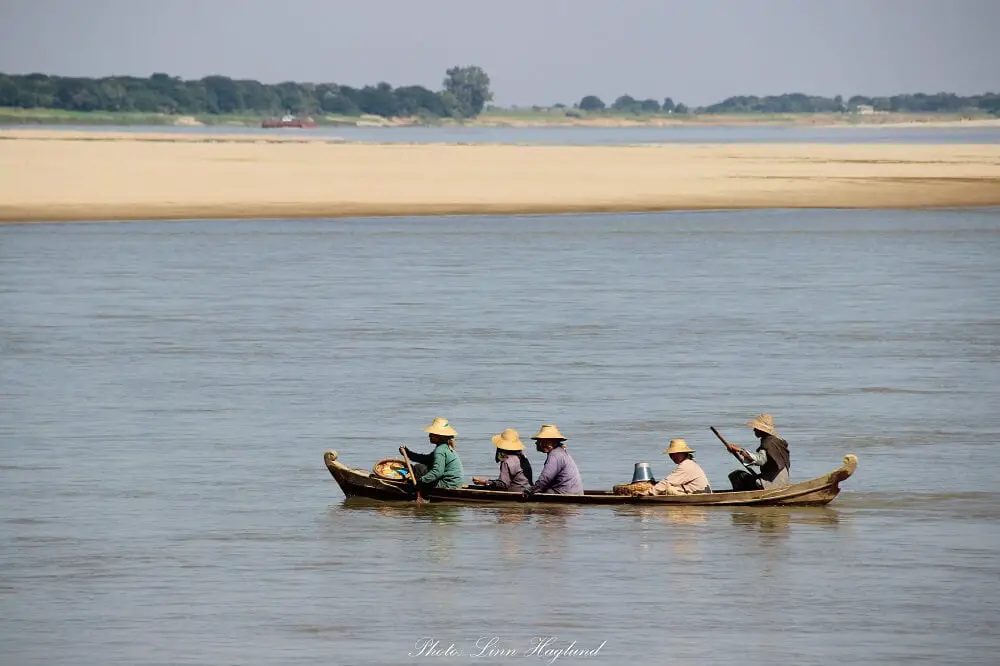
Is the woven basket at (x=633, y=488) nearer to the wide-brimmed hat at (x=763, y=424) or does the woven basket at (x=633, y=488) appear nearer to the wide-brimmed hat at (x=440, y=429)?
the wide-brimmed hat at (x=763, y=424)

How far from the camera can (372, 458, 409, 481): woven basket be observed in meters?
19.3

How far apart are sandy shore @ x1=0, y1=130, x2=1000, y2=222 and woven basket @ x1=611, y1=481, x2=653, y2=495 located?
41983 millimetres

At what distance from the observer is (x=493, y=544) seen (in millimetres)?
17672

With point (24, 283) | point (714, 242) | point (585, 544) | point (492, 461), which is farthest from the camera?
point (714, 242)

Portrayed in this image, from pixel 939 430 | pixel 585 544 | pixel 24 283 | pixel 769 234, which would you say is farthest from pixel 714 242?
pixel 585 544

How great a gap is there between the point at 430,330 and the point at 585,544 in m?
16.3

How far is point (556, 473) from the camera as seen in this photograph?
1872 cm

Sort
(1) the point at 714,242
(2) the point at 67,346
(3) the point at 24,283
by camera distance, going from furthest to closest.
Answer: (1) the point at 714,242 → (3) the point at 24,283 → (2) the point at 67,346

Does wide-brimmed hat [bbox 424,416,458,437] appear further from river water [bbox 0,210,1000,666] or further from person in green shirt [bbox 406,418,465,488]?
river water [bbox 0,210,1000,666]

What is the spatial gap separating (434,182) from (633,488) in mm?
55026

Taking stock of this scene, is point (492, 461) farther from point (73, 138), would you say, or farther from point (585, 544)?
point (73, 138)

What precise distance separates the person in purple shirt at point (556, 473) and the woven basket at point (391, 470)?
140 centimetres

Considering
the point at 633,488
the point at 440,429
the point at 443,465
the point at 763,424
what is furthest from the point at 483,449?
the point at 763,424

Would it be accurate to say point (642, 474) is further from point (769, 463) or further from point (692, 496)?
point (769, 463)
